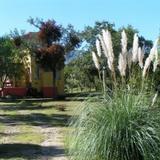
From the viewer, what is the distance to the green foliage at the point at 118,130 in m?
7.11

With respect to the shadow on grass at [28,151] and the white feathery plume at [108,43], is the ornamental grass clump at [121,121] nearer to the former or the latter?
the white feathery plume at [108,43]

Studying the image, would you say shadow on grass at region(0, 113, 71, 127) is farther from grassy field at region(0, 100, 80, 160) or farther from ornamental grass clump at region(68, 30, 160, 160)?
ornamental grass clump at region(68, 30, 160, 160)

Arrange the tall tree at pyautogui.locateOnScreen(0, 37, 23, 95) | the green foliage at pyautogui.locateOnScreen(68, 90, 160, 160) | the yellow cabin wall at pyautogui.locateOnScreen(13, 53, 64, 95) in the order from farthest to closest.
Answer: the yellow cabin wall at pyautogui.locateOnScreen(13, 53, 64, 95) < the tall tree at pyautogui.locateOnScreen(0, 37, 23, 95) < the green foliage at pyautogui.locateOnScreen(68, 90, 160, 160)

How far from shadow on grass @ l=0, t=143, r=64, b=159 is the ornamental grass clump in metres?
3.13

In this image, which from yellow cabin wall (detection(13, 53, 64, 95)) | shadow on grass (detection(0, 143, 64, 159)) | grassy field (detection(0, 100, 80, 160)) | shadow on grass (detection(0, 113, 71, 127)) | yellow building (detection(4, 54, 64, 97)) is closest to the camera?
shadow on grass (detection(0, 143, 64, 159))

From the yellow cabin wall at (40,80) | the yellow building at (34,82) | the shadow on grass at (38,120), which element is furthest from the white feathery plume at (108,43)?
the yellow cabin wall at (40,80)

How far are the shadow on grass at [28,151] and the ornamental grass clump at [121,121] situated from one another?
10.3 ft

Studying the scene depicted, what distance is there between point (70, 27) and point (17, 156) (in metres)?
28.7

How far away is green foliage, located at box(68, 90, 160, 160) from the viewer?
7.11 meters

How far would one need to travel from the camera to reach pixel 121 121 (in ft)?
23.7

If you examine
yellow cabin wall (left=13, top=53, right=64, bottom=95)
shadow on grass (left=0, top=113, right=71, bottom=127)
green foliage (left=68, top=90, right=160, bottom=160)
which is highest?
yellow cabin wall (left=13, top=53, right=64, bottom=95)

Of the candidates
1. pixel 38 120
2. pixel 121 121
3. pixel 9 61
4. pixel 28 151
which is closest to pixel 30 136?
pixel 28 151

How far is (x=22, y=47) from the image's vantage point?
3994cm

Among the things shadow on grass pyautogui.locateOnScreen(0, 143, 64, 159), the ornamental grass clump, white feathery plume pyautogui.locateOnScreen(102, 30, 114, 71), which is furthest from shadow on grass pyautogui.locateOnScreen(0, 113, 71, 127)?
white feathery plume pyautogui.locateOnScreen(102, 30, 114, 71)
